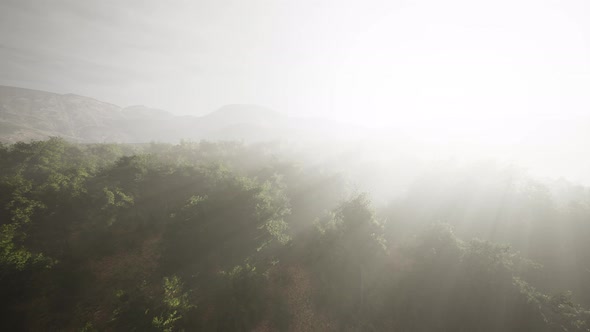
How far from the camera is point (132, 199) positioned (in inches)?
1009

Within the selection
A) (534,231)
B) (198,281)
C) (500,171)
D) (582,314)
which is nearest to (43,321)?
(198,281)

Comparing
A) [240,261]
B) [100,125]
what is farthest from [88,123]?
[240,261]

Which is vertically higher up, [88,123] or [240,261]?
[88,123]

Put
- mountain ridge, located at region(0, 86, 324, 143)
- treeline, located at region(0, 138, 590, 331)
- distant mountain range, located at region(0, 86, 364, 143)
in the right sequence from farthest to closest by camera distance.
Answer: distant mountain range, located at region(0, 86, 364, 143) < mountain ridge, located at region(0, 86, 324, 143) < treeline, located at region(0, 138, 590, 331)

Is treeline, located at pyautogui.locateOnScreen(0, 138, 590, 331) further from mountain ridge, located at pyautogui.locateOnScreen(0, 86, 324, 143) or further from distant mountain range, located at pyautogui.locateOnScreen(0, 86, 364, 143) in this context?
mountain ridge, located at pyautogui.locateOnScreen(0, 86, 324, 143)

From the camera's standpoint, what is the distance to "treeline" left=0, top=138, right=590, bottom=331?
50.2ft

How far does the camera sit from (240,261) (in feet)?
70.7

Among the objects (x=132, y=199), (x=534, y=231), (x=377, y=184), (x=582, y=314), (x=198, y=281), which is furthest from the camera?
(x=377, y=184)

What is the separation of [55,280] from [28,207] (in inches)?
386

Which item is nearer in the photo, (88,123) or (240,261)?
(240,261)

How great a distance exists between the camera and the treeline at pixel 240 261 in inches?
602

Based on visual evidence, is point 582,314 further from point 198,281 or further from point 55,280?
point 55,280

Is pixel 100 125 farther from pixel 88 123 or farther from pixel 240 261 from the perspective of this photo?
pixel 240 261

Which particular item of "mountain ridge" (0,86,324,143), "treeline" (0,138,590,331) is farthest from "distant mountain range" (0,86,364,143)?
"treeline" (0,138,590,331)
